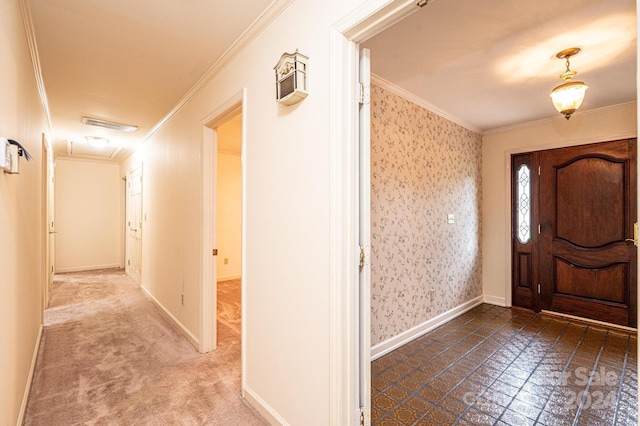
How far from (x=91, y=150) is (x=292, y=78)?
5.82m

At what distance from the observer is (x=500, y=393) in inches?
83.7

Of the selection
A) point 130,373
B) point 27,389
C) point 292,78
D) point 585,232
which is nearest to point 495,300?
point 585,232

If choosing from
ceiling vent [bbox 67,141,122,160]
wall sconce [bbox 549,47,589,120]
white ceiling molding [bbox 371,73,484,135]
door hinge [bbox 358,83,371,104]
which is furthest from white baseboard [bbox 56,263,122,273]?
wall sconce [bbox 549,47,589,120]

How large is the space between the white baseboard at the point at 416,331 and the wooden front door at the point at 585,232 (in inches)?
37.4

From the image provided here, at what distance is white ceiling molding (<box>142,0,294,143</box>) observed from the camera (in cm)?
A: 174

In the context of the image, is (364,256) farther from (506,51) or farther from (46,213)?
(46,213)

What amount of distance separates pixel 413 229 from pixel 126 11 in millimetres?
2810

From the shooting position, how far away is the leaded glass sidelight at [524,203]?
4.02 m

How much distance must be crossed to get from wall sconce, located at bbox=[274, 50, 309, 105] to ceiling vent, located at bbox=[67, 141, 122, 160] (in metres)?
4.88

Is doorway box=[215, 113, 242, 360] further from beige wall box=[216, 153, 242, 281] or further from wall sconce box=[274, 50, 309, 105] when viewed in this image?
wall sconce box=[274, 50, 309, 105]

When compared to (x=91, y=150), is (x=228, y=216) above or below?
below

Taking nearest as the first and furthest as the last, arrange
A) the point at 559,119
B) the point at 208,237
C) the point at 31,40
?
the point at 31,40 → the point at 208,237 → the point at 559,119

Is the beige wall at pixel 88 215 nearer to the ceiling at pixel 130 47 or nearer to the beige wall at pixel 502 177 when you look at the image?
the ceiling at pixel 130 47

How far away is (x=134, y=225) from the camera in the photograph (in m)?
5.35
